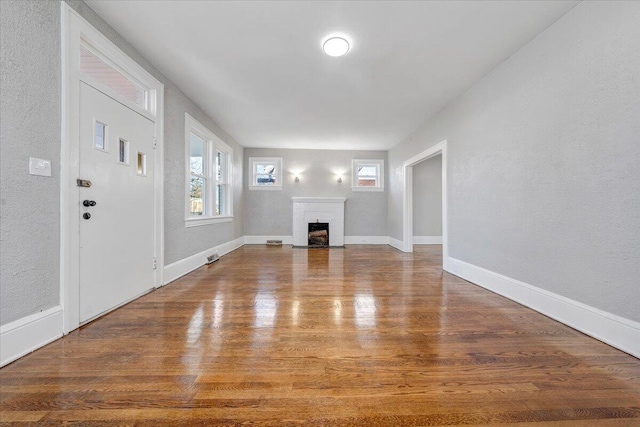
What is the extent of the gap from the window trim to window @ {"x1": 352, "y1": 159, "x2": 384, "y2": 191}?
6.55 ft

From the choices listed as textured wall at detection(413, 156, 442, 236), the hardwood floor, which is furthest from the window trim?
the hardwood floor

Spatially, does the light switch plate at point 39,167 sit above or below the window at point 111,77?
below

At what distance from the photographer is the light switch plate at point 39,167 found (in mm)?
1597

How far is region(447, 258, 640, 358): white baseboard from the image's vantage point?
160cm

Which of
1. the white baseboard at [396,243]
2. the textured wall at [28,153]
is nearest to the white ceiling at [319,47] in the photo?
the textured wall at [28,153]

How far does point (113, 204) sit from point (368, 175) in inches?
223

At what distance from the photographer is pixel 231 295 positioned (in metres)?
2.67

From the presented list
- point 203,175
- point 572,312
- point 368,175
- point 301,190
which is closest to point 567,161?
point 572,312

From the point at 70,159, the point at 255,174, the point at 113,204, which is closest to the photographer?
the point at 70,159

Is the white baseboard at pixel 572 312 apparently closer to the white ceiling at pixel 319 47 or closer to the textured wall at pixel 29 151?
the white ceiling at pixel 319 47

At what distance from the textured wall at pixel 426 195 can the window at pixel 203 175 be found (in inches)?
184

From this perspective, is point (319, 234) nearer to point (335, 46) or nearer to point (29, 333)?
point (335, 46)

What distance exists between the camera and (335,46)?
2.37 meters

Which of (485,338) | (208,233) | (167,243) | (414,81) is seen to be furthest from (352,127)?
(485,338)
